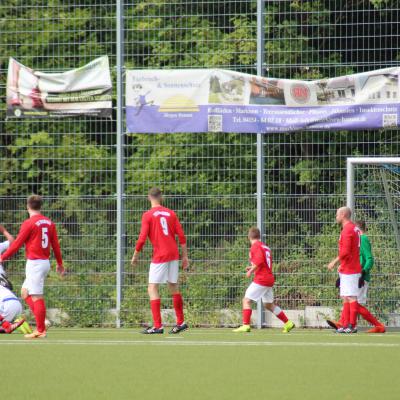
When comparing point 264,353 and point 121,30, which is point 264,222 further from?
point 264,353

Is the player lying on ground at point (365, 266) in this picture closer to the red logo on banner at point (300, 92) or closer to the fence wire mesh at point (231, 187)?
the fence wire mesh at point (231, 187)

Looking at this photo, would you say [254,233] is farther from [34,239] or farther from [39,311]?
[39,311]

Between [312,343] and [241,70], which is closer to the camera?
[312,343]

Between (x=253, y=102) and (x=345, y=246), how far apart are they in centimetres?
349

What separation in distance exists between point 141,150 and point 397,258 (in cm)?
511

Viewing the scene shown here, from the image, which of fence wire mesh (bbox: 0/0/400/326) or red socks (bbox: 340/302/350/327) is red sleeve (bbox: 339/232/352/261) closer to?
red socks (bbox: 340/302/350/327)

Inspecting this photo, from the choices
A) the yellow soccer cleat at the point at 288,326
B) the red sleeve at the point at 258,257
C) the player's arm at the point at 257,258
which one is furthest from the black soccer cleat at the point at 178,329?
the yellow soccer cleat at the point at 288,326

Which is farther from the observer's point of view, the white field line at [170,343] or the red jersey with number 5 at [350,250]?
the red jersey with number 5 at [350,250]

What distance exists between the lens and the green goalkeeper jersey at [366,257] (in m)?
16.8

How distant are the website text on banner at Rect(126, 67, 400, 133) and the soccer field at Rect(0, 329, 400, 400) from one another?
14.3ft

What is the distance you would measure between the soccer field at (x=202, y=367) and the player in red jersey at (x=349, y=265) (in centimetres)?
113

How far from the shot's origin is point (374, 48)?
18.4 m

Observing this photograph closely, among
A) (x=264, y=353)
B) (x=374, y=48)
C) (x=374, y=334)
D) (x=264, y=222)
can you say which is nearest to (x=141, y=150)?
(x=264, y=222)

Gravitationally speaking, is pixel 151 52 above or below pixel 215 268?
above
